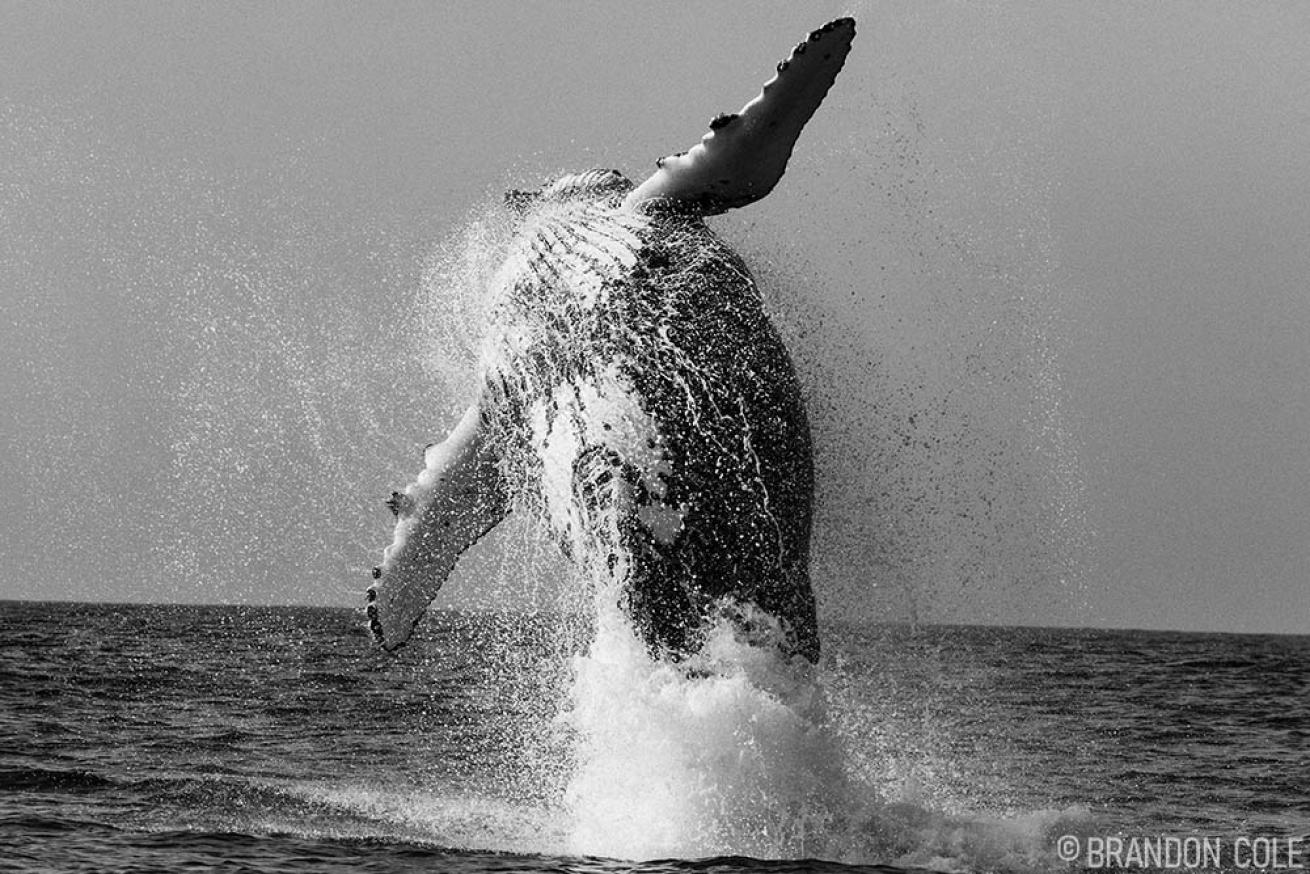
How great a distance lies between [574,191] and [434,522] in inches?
88.9

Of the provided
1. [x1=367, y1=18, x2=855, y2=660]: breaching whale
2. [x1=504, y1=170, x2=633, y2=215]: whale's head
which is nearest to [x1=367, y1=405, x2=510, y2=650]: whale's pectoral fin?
[x1=367, y1=18, x2=855, y2=660]: breaching whale

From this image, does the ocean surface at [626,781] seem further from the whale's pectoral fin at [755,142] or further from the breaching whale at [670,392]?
the whale's pectoral fin at [755,142]

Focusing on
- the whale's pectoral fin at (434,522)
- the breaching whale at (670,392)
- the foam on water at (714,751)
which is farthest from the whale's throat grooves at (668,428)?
the whale's pectoral fin at (434,522)

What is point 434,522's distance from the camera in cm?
1026

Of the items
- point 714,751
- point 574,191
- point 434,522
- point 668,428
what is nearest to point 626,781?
point 714,751

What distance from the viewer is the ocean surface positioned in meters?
8.16

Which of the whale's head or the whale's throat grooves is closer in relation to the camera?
the whale's throat grooves

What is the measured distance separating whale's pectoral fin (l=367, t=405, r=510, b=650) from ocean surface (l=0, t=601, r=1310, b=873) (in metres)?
0.76

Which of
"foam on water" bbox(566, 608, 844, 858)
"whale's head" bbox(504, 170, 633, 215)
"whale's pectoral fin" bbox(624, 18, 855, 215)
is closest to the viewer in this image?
"foam on water" bbox(566, 608, 844, 858)

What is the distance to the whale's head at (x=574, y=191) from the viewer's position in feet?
31.0

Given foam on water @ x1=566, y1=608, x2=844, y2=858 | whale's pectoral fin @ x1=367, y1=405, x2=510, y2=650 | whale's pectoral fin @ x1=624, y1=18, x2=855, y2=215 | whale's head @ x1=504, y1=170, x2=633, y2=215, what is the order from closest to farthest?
foam on water @ x1=566, y1=608, x2=844, y2=858
whale's pectoral fin @ x1=624, y1=18, x2=855, y2=215
whale's head @ x1=504, y1=170, x2=633, y2=215
whale's pectoral fin @ x1=367, y1=405, x2=510, y2=650

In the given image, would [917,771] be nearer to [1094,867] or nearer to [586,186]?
[1094,867]

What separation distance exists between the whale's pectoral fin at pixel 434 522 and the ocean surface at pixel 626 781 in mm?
758

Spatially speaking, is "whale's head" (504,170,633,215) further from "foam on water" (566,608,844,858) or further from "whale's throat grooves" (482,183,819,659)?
"foam on water" (566,608,844,858)
